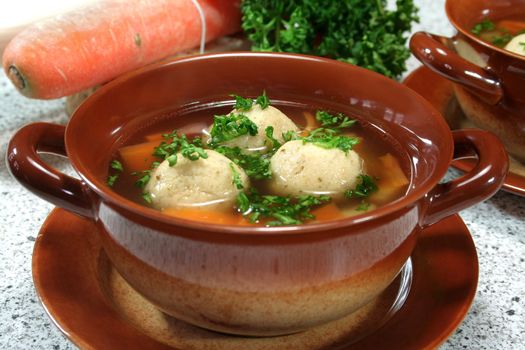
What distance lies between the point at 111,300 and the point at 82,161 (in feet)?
0.67

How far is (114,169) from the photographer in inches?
40.8

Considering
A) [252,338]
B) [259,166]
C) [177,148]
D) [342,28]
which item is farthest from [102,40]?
[252,338]

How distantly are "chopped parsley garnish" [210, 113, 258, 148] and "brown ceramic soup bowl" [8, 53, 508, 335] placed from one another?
0.13 meters

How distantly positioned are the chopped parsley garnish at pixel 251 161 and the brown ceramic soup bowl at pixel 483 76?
0.45 meters

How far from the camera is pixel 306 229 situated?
76 cm

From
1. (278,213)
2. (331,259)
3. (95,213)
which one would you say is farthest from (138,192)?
(331,259)

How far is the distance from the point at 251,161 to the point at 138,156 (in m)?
0.17

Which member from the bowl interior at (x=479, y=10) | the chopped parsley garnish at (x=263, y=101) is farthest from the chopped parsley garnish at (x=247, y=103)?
the bowl interior at (x=479, y=10)

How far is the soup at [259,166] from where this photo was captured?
962mm

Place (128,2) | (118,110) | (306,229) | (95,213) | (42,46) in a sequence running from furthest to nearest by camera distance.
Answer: (128,2)
(42,46)
(118,110)
(95,213)
(306,229)

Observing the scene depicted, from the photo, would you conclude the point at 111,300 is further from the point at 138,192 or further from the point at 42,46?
the point at 42,46

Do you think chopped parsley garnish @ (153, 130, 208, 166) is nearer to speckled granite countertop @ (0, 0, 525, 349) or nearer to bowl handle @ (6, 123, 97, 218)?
bowl handle @ (6, 123, 97, 218)

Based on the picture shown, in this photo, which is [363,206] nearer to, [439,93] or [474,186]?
[474,186]

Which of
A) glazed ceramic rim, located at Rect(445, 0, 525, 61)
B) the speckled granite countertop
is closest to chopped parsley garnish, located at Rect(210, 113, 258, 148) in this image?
the speckled granite countertop
